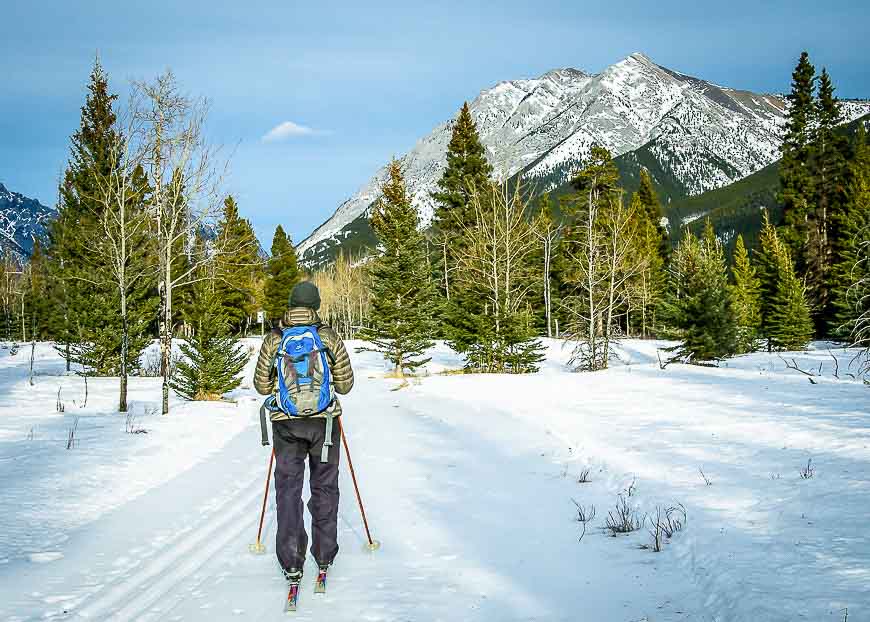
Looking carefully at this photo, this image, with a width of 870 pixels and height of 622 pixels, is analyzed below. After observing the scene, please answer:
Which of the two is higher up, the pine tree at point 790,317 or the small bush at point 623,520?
the pine tree at point 790,317


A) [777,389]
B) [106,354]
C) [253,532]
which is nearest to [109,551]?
[253,532]

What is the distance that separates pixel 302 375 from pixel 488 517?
2.96m

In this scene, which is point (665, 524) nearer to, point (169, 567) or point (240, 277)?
point (169, 567)

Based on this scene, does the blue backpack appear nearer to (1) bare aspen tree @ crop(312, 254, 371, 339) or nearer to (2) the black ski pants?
(2) the black ski pants

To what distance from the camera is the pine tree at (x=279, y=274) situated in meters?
64.6

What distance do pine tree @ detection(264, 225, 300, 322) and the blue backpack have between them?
60595 millimetres

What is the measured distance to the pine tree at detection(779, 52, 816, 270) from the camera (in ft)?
145

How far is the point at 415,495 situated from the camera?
732 centimetres

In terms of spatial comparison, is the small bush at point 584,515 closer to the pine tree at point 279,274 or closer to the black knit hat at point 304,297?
the black knit hat at point 304,297

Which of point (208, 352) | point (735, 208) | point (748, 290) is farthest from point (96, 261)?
point (735, 208)

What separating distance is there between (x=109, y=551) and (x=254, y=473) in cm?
336

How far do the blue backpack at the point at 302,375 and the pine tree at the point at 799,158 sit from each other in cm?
4928

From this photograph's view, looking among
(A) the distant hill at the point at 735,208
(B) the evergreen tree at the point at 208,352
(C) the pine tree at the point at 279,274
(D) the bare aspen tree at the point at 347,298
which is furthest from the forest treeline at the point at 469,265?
(A) the distant hill at the point at 735,208

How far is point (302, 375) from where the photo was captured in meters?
4.57
